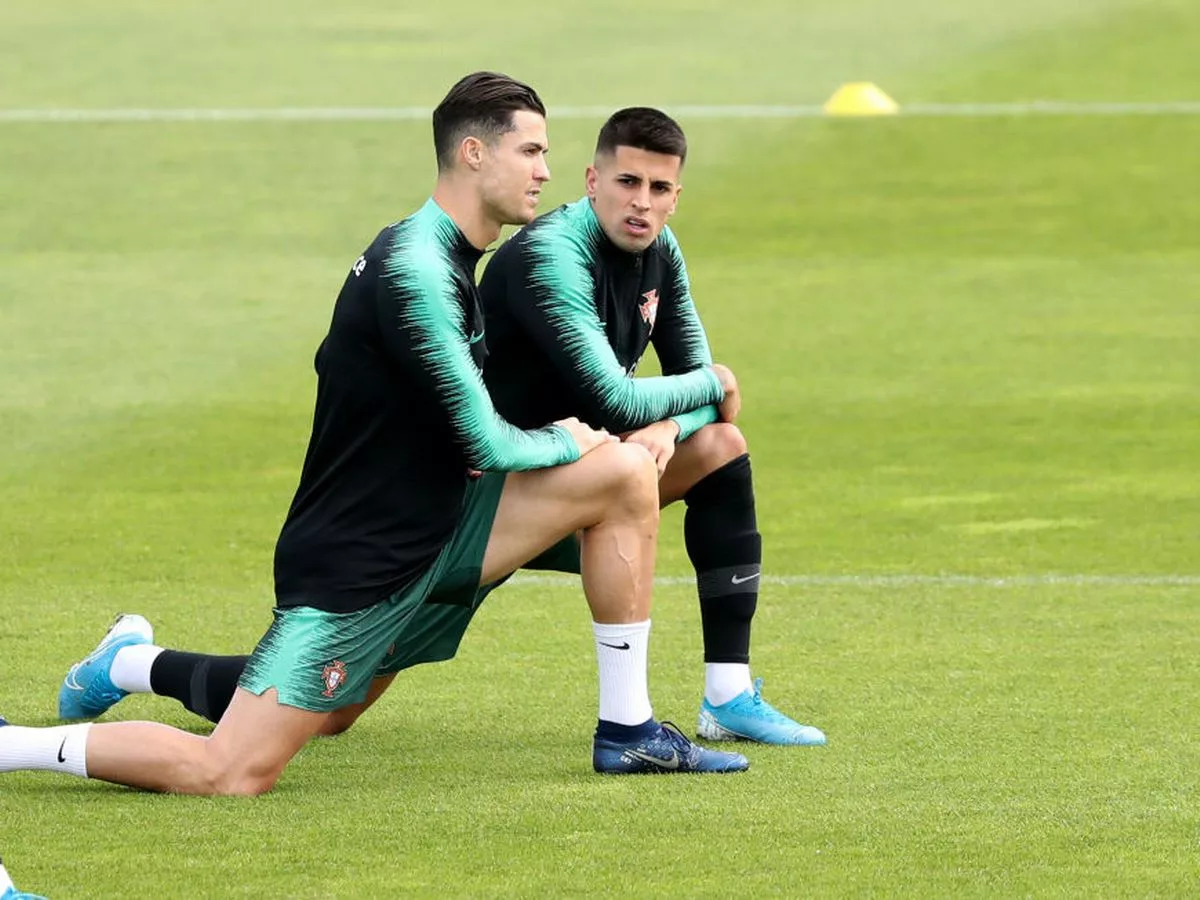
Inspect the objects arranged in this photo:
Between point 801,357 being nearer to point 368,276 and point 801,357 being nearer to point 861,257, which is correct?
point 861,257

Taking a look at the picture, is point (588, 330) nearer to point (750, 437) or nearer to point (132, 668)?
point (132, 668)

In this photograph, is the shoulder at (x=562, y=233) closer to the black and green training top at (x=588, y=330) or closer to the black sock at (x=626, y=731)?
the black and green training top at (x=588, y=330)

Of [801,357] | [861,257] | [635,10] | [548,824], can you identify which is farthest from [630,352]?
[635,10]

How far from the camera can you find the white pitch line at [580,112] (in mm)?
18266

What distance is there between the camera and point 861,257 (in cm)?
1510

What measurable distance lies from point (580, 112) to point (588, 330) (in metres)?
12.7

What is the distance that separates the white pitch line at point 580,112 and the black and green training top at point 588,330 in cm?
1201

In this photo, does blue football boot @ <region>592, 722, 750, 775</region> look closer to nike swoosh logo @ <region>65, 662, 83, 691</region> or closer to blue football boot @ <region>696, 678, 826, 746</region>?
blue football boot @ <region>696, 678, 826, 746</region>

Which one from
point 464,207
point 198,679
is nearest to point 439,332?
point 464,207

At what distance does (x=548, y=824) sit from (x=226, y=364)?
310 inches

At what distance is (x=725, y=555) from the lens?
6.20 m

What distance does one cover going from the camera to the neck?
5.48m

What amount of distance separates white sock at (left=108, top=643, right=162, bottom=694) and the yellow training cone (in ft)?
42.2

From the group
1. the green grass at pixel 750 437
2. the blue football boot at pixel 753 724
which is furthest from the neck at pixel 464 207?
the blue football boot at pixel 753 724
